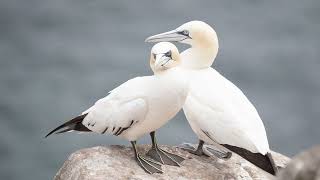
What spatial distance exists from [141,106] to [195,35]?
54.7 inches

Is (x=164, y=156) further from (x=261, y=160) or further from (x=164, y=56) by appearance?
(x=164, y=56)

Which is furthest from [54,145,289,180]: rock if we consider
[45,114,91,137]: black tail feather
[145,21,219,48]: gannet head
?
[145,21,219,48]: gannet head

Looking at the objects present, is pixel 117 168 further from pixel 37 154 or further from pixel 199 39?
pixel 37 154

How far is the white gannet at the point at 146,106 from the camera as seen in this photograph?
6.39 meters

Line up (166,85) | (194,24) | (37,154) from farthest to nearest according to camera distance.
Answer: (37,154), (194,24), (166,85)

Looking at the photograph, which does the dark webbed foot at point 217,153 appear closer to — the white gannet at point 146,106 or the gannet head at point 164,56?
the white gannet at point 146,106

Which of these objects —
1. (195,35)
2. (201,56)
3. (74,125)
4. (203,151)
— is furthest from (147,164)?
(195,35)

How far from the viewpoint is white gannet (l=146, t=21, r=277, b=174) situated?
6852 mm

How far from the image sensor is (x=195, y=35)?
25.3ft

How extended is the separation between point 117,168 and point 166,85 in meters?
0.79

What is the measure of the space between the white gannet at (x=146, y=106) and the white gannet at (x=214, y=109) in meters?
0.47

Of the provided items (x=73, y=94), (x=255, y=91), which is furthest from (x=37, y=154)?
(x=255, y=91)

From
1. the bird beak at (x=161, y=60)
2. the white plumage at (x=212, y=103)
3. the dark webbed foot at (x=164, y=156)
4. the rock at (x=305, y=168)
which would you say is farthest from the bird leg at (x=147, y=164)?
the rock at (x=305, y=168)

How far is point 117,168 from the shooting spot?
6660mm
